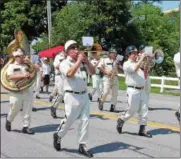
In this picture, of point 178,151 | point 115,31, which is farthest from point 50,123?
point 115,31

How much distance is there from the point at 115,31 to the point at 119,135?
27.7 meters

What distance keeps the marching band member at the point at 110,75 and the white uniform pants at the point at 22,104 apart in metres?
3.94

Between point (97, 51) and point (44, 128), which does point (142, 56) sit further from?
point (97, 51)

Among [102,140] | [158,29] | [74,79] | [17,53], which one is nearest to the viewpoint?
[74,79]

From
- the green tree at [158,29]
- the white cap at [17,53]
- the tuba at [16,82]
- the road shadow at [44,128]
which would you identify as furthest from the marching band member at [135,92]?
the green tree at [158,29]

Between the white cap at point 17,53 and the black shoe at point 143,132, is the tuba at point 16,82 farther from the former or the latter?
the black shoe at point 143,132

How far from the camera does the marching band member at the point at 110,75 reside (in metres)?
13.6

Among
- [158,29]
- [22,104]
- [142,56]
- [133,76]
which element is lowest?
[22,104]

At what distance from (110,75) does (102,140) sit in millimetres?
4823

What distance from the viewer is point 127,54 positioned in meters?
9.59

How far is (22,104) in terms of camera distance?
32.9 feet

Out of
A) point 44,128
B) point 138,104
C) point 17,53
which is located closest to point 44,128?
point 44,128

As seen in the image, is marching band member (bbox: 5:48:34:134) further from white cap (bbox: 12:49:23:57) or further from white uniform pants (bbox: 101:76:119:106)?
white uniform pants (bbox: 101:76:119:106)

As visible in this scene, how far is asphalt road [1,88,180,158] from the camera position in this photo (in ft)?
25.9
